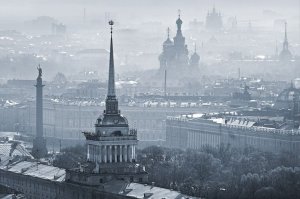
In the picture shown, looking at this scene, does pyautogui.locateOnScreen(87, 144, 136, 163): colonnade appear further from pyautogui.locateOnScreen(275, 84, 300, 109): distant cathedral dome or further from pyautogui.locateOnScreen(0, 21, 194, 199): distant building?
pyautogui.locateOnScreen(275, 84, 300, 109): distant cathedral dome

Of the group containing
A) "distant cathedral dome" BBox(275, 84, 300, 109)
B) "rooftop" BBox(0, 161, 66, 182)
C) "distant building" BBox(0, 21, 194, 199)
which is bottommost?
"rooftop" BBox(0, 161, 66, 182)

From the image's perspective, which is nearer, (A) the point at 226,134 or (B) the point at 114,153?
(B) the point at 114,153

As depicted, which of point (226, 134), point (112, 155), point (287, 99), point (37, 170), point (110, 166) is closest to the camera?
point (110, 166)

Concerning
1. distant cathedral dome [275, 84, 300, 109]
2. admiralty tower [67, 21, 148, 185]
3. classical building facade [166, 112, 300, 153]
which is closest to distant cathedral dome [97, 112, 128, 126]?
admiralty tower [67, 21, 148, 185]

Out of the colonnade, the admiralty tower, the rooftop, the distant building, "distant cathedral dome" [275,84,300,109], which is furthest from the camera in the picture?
"distant cathedral dome" [275,84,300,109]

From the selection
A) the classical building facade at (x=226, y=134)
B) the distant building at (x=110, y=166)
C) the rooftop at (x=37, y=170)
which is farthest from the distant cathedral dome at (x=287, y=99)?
the distant building at (x=110, y=166)

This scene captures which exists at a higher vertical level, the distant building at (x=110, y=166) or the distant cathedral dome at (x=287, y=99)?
the distant cathedral dome at (x=287, y=99)

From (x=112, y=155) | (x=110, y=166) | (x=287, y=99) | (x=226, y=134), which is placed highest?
(x=287, y=99)

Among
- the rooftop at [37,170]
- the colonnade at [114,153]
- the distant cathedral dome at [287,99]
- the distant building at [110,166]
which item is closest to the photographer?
the distant building at [110,166]

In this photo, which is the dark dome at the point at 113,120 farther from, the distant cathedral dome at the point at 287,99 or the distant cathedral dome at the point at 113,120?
the distant cathedral dome at the point at 287,99

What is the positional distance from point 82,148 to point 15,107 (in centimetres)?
6505

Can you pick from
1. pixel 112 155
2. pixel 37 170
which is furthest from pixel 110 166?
pixel 37 170

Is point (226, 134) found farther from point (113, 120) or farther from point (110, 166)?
point (110, 166)

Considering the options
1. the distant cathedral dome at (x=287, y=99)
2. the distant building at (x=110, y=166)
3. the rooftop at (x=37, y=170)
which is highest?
the distant cathedral dome at (x=287, y=99)
